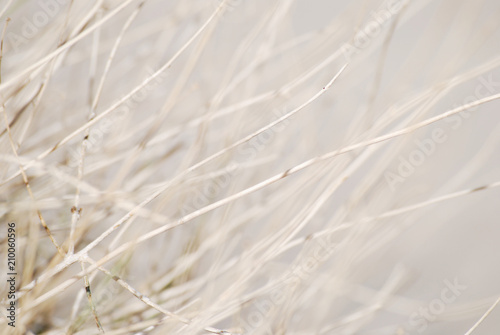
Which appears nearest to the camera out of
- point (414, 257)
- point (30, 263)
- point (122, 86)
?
point (30, 263)

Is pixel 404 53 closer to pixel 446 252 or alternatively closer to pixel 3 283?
pixel 446 252

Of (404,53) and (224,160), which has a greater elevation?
(404,53)

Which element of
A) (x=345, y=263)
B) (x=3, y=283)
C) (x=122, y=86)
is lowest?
(x=345, y=263)

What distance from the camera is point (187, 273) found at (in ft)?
1.25

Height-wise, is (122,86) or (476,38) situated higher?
(122,86)

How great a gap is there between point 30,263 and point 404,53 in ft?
2.15

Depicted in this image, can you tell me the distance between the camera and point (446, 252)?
70cm

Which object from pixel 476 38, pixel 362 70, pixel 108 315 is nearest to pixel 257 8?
pixel 362 70

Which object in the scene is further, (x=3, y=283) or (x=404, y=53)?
(x=404, y=53)

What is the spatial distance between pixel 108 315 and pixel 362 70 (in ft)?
1.15

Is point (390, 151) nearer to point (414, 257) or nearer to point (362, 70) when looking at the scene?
point (362, 70)

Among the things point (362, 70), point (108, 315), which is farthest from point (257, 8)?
point (108, 315)

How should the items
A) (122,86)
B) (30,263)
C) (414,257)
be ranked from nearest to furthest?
(30,263), (122,86), (414,257)

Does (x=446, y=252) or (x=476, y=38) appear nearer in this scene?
(x=476, y=38)
